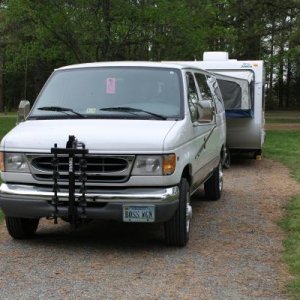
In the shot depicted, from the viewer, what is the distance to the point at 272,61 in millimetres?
34188

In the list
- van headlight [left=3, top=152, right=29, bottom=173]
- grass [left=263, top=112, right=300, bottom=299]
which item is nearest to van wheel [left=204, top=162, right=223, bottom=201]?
grass [left=263, top=112, right=300, bottom=299]

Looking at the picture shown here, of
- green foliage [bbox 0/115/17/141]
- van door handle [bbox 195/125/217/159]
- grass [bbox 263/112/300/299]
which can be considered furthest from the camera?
green foliage [bbox 0/115/17/141]

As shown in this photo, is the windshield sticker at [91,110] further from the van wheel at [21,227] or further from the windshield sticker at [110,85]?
the van wheel at [21,227]

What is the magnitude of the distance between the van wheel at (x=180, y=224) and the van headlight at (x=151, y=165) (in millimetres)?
497

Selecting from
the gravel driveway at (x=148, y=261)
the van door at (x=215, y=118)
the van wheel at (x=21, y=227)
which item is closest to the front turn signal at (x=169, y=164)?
the gravel driveway at (x=148, y=261)

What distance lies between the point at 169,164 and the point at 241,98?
24.9ft

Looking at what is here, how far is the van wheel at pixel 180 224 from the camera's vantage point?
6148mm

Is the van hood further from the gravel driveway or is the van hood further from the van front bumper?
the gravel driveway

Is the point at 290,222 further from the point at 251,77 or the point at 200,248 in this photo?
the point at 251,77

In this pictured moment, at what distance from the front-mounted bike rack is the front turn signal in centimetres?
77

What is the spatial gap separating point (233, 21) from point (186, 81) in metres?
27.6

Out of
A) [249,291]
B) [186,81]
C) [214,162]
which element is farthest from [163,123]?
[214,162]

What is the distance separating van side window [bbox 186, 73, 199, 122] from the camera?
6.87 m

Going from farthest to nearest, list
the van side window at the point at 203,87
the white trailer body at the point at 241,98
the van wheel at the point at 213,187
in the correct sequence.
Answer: the white trailer body at the point at 241,98 → the van wheel at the point at 213,187 → the van side window at the point at 203,87
